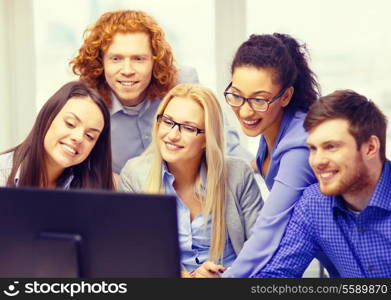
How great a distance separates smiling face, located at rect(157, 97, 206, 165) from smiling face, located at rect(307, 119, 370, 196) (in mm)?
491

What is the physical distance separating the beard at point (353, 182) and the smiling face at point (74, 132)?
77 centimetres

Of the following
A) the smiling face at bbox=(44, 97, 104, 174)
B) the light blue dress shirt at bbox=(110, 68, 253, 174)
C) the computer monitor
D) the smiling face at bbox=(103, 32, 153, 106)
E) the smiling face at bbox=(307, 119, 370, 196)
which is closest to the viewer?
the computer monitor

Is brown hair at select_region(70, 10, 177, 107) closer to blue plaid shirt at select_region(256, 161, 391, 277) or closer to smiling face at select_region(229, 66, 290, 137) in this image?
smiling face at select_region(229, 66, 290, 137)

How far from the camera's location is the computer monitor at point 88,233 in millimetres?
1048

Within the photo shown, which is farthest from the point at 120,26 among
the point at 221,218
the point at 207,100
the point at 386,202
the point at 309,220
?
the point at 386,202

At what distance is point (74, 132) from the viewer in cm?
197

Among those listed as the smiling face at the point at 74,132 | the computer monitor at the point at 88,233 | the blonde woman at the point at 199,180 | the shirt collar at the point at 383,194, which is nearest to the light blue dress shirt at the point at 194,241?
the blonde woman at the point at 199,180

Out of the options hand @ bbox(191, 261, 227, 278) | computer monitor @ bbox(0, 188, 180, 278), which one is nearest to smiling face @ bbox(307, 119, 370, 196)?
hand @ bbox(191, 261, 227, 278)

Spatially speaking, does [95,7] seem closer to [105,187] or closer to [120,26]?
[120,26]

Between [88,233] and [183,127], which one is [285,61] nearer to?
[183,127]

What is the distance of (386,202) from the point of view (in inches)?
62.2

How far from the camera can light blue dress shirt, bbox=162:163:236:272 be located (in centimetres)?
200

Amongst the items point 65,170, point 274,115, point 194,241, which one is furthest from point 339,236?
point 65,170

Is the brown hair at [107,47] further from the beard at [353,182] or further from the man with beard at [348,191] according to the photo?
the beard at [353,182]
